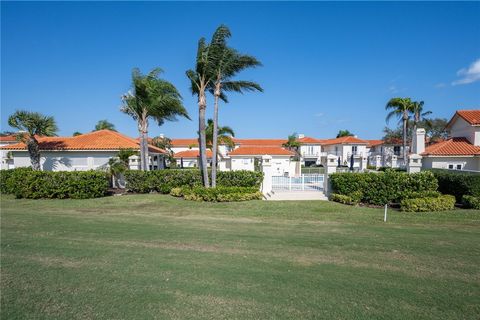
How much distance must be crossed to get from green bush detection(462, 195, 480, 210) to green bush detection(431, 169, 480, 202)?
44 cm

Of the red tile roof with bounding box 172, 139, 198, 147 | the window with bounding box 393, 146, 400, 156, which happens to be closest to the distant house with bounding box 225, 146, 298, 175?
the window with bounding box 393, 146, 400, 156

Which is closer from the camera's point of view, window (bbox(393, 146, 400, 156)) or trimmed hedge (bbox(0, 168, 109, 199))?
trimmed hedge (bbox(0, 168, 109, 199))

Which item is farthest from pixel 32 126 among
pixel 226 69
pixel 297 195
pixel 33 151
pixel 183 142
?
pixel 183 142

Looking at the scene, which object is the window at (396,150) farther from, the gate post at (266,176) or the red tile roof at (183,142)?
the gate post at (266,176)

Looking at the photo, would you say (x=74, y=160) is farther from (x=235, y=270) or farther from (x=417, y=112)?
(x=417, y=112)

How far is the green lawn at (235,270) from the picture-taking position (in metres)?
3.65

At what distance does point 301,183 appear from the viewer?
1919 cm

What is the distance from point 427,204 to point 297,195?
6870mm

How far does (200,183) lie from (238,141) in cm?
5263

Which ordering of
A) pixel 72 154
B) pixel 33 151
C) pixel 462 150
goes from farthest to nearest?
pixel 72 154
pixel 462 150
pixel 33 151

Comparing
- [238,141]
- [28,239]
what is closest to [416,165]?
[28,239]

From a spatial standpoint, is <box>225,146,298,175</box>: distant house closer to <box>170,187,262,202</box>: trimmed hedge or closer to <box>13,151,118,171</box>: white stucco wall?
<box>13,151,118,171</box>: white stucco wall

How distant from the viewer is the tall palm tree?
15.5m

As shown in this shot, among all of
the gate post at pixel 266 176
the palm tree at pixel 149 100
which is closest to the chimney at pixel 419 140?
the gate post at pixel 266 176
